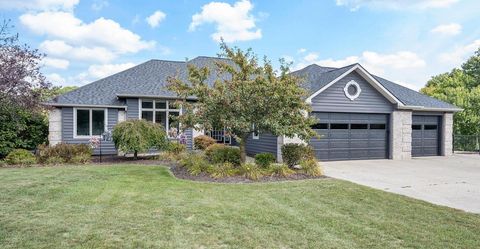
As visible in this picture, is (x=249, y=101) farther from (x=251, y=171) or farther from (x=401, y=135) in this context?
(x=401, y=135)

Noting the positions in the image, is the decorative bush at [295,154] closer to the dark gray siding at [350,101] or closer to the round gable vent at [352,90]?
the dark gray siding at [350,101]

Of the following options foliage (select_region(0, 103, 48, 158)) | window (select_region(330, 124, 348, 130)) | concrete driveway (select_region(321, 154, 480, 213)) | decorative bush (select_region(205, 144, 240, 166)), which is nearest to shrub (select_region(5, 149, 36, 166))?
foliage (select_region(0, 103, 48, 158))

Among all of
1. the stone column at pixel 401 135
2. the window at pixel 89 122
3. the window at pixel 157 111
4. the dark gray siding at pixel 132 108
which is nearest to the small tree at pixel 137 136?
the window at pixel 157 111

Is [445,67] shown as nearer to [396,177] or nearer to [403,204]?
[396,177]

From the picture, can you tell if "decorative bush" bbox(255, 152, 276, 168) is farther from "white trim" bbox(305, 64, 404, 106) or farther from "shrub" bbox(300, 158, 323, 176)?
"white trim" bbox(305, 64, 404, 106)

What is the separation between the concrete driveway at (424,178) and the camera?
7.46 metres

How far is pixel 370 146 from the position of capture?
15336 mm

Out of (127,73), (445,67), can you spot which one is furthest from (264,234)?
(445,67)

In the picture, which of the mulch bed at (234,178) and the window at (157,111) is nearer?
the mulch bed at (234,178)

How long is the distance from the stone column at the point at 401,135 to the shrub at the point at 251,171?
864cm

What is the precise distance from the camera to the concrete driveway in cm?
746

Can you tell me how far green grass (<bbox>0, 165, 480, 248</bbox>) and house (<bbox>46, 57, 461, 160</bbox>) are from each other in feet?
20.8

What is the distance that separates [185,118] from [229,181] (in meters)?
2.69

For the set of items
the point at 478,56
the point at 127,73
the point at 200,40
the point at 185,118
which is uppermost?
the point at 478,56
